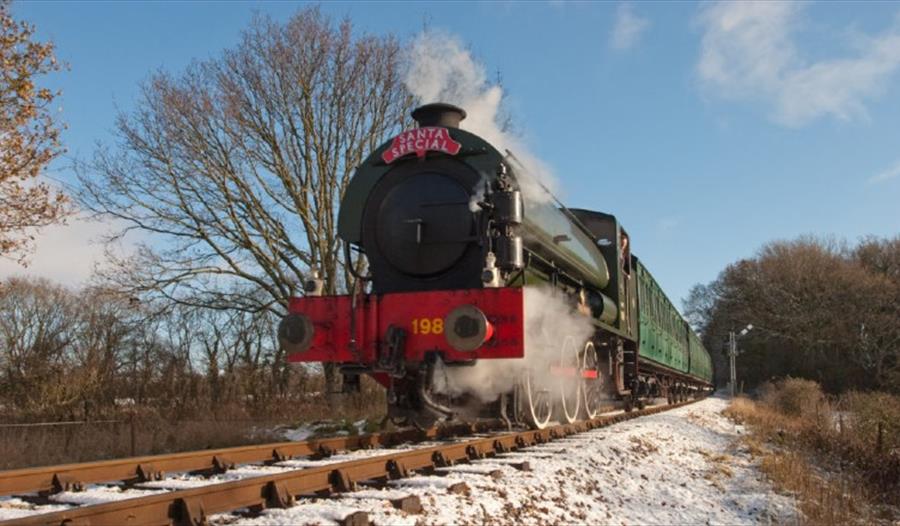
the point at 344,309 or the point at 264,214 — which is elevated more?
the point at 264,214

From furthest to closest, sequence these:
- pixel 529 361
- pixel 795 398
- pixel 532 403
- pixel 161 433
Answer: pixel 795 398 → pixel 161 433 → pixel 532 403 → pixel 529 361

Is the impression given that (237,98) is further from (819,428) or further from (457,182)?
(819,428)

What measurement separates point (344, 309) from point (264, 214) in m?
11.3

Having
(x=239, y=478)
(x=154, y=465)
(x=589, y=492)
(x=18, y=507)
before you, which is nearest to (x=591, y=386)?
(x=589, y=492)

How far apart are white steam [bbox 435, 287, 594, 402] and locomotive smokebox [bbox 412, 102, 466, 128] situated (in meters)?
2.22

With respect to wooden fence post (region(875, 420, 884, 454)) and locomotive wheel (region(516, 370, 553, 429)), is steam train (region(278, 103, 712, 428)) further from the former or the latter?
wooden fence post (region(875, 420, 884, 454))

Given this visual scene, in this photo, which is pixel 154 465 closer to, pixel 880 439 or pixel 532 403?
pixel 532 403

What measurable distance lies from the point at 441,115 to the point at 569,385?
4538mm

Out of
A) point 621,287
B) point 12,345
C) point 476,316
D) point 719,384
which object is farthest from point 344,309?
point 719,384

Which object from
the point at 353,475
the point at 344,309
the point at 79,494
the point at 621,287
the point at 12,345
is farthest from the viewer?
the point at 12,345

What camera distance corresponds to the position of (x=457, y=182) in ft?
25.5

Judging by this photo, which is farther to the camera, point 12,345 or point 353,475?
point 12,345

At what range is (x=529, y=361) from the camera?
8203mm

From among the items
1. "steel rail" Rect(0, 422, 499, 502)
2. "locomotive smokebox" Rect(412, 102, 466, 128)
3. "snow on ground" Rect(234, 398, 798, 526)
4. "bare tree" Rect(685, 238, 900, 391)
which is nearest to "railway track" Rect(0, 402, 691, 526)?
"steel rail" Rect(0, 422, 499, 502)
